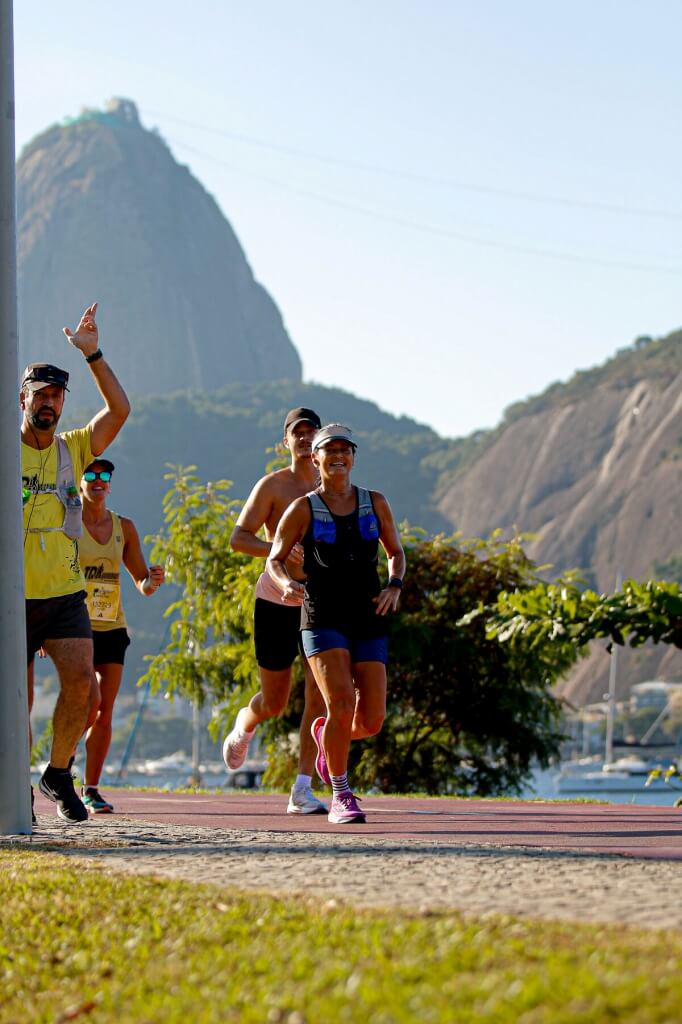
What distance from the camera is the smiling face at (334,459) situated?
7.92 meters

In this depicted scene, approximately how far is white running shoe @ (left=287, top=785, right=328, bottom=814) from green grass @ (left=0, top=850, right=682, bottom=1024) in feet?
14.5

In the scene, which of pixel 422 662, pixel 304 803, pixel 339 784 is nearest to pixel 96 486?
pixel 304 803

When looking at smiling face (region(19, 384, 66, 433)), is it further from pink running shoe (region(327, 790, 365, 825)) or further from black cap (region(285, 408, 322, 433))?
pink running shoe (region(327, 790, 365, 825))

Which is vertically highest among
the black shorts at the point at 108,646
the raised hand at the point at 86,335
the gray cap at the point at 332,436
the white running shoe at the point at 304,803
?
the raised hand at the point at 86,335

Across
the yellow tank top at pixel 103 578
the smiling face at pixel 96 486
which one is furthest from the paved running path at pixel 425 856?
the smiling face at pixel 96 486

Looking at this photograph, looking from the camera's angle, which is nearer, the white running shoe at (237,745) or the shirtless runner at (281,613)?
the shirtless runner at (281,613)

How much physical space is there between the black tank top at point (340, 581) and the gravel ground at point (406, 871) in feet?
3.92

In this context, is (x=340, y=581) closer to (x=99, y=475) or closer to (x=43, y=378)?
(x=43, y=378)

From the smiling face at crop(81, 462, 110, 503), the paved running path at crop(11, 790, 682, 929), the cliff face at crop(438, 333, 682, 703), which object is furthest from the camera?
the cliff face at crop(438, 333, 682, 703)

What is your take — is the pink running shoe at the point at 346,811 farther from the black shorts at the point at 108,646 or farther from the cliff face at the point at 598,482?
the cliff face at the point at 598,482

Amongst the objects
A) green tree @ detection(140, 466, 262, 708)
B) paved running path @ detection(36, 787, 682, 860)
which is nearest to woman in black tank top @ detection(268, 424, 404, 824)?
paved running path @ detection(36, 787, 682, 860)

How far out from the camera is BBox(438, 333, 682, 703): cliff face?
135 meters

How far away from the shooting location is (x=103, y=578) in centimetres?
1020

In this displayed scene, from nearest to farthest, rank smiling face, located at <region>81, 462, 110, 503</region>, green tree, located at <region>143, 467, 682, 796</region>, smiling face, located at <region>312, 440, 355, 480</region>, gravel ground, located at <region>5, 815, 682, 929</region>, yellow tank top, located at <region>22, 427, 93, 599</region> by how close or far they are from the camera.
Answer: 1. gravel ground, located at <region>5, 815, 682, 929</region>
2. yellow tank top, located at <region>22, 427, 93, 599</region>
3. smiling face, located at <region>312, 440, 355, 480</region>
4. smiling face, located at <region>81, 462, 110, 503</region>
5. green tree, located at <region>143, 467, 682, 796</region>
